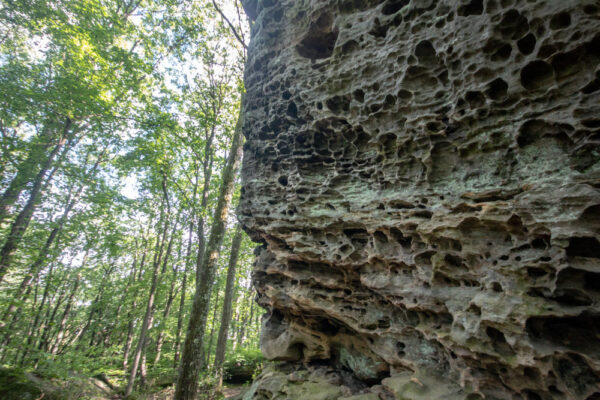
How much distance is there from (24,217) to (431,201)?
45.3ft

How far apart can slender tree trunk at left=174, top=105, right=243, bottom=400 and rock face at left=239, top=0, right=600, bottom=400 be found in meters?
Result: 2.21

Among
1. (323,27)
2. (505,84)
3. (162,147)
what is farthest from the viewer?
(162,147)

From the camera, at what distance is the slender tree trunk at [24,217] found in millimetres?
7969

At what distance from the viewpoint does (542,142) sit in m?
3.20

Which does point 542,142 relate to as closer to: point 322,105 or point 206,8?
point 322,105

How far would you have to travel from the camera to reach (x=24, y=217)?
9305 millimetres

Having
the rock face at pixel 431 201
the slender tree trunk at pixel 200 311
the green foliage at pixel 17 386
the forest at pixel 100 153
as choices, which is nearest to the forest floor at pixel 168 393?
the forest at pixel 100 153

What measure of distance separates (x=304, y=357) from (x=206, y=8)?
44.4 feet

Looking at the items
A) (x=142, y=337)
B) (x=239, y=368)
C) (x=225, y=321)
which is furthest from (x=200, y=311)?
(x=239, y=368)

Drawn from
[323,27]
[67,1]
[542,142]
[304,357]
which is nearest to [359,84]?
[323,27]

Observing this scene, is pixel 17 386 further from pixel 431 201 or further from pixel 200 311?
pixel 431 201

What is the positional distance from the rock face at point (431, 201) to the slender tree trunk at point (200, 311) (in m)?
2.21

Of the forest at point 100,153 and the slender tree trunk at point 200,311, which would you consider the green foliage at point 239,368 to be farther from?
the slender tree trunk at point 200,311

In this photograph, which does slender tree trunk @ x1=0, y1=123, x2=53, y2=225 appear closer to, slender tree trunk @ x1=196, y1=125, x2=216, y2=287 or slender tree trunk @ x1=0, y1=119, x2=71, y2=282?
slender tree trunk @ x1=0, y1=119, x2=71, y2=282
